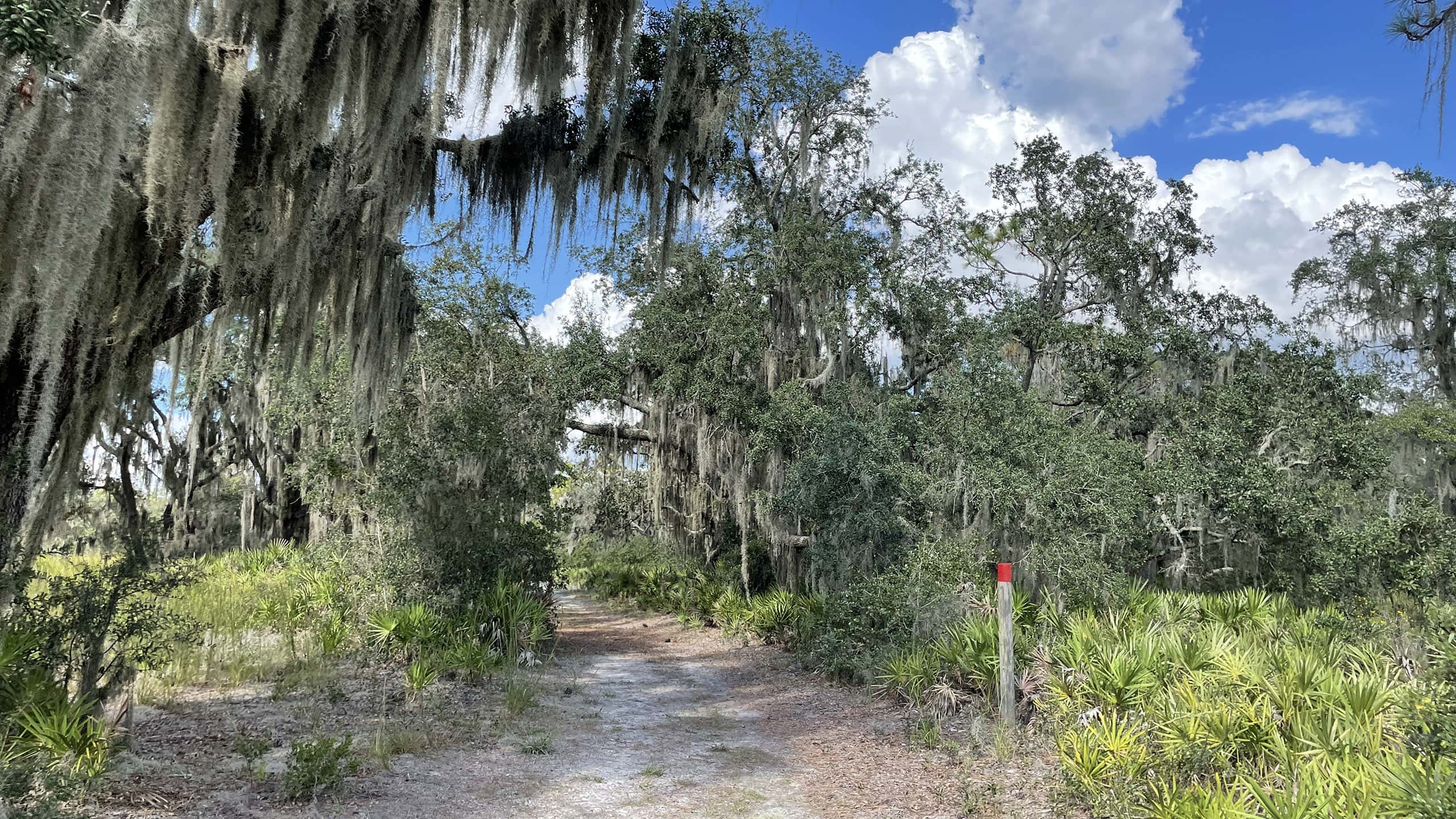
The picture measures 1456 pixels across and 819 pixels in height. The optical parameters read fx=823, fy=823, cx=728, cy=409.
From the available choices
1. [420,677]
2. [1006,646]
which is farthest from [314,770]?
[1006,646]

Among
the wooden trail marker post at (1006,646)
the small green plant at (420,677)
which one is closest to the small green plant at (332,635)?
the small green plant at (420,677)

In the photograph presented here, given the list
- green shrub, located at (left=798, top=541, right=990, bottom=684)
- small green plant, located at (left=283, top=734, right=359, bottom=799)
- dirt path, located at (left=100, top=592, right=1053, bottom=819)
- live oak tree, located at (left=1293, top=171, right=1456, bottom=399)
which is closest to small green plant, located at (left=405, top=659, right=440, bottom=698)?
dirt path, located at (left=100, top=592, right=1053, bottom=819)

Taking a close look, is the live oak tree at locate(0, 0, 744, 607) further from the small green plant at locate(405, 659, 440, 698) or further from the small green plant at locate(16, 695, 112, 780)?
the small green plant at locate(405, 659, 440, 698)

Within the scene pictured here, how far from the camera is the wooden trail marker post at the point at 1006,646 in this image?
262 inches

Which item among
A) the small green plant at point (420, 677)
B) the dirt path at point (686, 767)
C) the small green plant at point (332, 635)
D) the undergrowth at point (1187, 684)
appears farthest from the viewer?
the small green plant at point (332, 635)

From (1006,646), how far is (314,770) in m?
5.10

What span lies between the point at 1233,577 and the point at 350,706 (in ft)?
41.9

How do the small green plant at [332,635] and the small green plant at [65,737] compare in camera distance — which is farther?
the small green plant at [332,635]

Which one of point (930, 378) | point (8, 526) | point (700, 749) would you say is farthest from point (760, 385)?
point (8, 526)

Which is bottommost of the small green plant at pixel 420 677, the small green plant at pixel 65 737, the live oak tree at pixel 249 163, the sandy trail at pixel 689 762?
the sandy trail at pixel 689 762

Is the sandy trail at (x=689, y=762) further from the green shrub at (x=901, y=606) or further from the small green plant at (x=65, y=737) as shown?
the small green plant at (x=65, y=737)

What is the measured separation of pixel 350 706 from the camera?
7531mm

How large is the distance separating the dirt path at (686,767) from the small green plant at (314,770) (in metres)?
0.11

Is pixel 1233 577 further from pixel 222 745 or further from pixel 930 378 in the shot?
pixel 222 745
